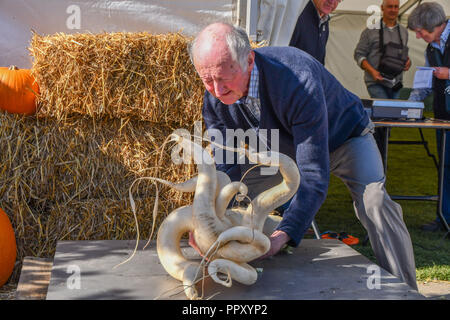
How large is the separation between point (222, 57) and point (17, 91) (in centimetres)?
194

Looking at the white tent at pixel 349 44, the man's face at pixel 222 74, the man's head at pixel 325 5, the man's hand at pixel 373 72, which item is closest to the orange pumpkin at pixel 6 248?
the man's face at pixel 222 74

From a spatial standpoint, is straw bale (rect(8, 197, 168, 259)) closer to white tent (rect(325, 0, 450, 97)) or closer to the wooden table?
the wooden table

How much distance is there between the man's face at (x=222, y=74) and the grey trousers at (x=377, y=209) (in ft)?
2.28

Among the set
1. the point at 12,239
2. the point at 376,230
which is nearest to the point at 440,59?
the point at 376,230

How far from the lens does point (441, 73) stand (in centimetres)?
511

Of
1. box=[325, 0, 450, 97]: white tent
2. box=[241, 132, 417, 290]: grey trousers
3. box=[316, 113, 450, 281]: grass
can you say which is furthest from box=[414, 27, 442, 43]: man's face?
box=[325, 0, 450, 97]: white tent

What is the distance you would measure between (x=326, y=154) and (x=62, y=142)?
2.04 meters

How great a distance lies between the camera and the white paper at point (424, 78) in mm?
5109

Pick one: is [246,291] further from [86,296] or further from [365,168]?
[365,168]

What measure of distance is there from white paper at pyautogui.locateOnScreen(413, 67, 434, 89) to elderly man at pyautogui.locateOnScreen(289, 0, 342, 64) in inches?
41.9

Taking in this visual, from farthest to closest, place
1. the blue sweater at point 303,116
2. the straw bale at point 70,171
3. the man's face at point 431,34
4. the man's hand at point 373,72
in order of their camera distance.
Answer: the man's hand at point 373,72
the man's face at point 431,34
the straw bale at point 70,171
the blue sweater at point 303,116

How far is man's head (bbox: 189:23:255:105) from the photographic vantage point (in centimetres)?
214

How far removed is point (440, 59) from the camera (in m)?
5.29

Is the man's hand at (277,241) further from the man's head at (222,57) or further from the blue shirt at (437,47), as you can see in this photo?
the blue shirt at (437,47)
